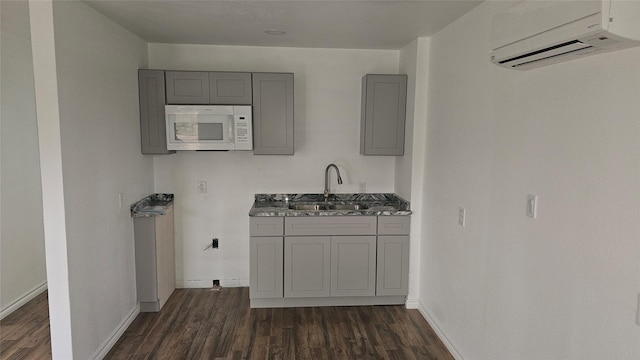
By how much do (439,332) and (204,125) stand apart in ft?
8.66

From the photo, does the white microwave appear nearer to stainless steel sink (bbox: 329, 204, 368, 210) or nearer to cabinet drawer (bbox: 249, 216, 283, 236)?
cabinet drawer (bbox: 249, 216, 283, 236)

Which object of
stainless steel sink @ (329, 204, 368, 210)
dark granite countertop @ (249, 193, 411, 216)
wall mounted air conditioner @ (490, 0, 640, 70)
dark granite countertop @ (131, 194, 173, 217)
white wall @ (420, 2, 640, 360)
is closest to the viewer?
wall mounted air conditioner @ (490, 0, 640, 70)

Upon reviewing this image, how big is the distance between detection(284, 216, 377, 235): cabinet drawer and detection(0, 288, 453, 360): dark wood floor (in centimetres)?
73

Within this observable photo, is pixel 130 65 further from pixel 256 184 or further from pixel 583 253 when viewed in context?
pixel 583 253

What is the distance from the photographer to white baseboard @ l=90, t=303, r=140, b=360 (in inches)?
111

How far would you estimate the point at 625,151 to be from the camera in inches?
57.3

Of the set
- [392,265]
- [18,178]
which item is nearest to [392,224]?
[392,265]

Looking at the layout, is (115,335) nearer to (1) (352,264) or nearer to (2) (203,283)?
(2) (203,283)

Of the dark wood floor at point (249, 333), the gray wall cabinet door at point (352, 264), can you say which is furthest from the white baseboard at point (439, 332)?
the gray wall cabinet door at point (352, 264)

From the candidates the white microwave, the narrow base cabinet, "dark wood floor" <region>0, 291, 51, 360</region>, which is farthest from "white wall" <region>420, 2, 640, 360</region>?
"dark wood floor" <region>0, 291, 51, 360</region>

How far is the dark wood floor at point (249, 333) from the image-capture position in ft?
9.70

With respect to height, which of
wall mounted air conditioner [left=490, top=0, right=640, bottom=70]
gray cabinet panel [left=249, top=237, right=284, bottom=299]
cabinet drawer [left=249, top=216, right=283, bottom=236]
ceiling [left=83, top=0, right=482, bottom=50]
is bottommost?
gray cabinet panel [left=249, top=237, right=284, bottom=299]

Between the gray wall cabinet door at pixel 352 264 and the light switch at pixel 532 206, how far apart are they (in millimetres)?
1786

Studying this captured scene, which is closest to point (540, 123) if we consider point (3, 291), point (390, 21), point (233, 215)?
point (390, 21)
